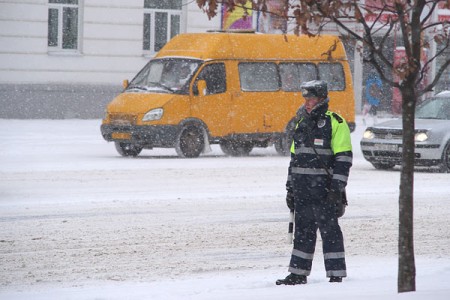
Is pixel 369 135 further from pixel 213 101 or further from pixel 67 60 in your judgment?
pixel 67 60

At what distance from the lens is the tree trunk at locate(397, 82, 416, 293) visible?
7961 mm

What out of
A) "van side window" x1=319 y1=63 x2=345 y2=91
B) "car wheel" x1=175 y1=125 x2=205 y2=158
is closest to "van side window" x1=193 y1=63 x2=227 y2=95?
"car wheel" x1=175 y1=125 x2=205 y2=158

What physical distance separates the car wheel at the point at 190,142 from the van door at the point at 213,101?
23cm

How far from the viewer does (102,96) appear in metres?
35.3

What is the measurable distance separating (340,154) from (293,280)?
104cm

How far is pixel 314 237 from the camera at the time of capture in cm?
954

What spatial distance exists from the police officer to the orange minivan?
46.0ft

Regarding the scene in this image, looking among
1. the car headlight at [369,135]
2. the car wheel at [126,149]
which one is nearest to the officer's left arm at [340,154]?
the car headlight at [369,135]

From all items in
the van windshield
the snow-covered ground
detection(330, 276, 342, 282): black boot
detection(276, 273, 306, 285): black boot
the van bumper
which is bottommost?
the snow-covered ground

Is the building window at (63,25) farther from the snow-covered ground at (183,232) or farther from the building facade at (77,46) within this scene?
the snow-covered ground at (183,232)

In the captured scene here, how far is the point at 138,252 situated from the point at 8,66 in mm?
23097

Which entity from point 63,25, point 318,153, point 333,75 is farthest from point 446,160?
point 63,25

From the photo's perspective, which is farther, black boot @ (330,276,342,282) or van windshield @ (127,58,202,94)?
van windshield @ (127,58,202,94)

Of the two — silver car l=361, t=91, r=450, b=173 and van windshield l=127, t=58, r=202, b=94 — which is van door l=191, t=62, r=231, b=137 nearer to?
van windshield l=127, t=58, r=202, b=94
